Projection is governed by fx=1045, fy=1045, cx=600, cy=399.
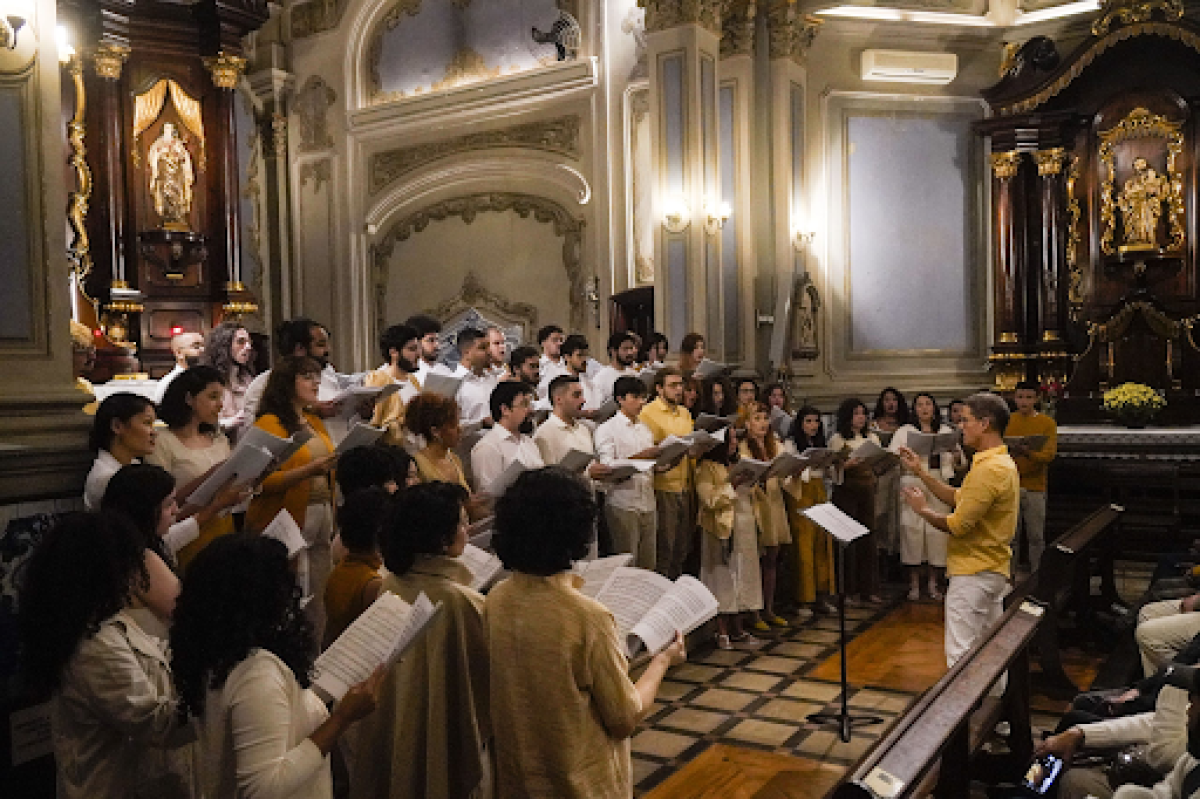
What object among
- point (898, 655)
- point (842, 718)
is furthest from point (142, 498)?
point (898, 655)

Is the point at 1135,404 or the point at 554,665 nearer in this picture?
the point at 554,665

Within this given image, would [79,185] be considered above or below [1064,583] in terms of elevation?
above

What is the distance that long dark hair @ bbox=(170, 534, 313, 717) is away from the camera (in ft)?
6.57

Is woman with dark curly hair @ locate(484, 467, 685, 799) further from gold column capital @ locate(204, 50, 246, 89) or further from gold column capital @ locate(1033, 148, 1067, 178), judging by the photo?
gold column capital @ locate(1033, 148, 1067, 178)

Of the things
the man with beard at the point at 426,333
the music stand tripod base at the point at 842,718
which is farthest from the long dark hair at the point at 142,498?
the music stand tripod base at the point at 842,718

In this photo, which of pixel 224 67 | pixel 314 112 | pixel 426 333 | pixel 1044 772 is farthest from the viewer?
pixel 314 112

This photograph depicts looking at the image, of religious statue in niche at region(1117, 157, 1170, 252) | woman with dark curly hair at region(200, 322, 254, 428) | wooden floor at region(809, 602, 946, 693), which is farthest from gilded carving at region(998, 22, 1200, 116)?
woman with dark curly hair at region(200, 322, 254, 428)

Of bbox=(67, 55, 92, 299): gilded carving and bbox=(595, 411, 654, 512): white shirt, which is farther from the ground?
bbox=(67, 55, 92, 299): gilded carving

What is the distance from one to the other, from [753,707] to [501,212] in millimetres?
7459

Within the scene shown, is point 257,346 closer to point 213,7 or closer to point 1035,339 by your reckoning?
point 213,7

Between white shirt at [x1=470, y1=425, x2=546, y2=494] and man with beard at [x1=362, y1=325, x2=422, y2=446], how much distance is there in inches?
19.4

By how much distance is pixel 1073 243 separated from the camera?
9.85 meters

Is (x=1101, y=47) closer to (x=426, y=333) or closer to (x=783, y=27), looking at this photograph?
(x=783, y=27)

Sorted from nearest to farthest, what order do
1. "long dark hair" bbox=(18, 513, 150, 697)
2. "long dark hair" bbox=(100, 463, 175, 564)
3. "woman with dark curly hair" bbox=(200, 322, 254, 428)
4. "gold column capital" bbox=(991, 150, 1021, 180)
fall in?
1. "long dark hair" bbox=(18, 513, 150, 697)
2. "long dark hair" bbox=(100, 463, 175, 564)
3. "woman with dark curly hair" bbox=(200, 322, 254, 428)
4. "gold column capital" bbox=(991, 150, 1021, 180)
